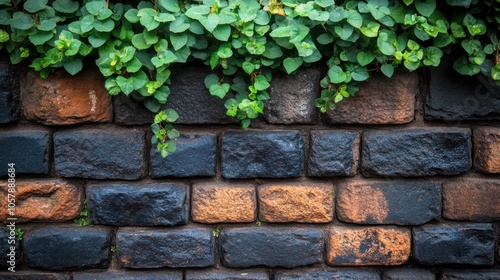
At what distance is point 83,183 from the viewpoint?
5.99 ft

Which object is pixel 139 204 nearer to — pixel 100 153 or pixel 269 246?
pixel 100 153

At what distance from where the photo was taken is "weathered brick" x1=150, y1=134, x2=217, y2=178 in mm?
1778

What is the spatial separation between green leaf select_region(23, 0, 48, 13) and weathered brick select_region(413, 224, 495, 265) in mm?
1462

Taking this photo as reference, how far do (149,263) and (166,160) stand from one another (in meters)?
0.37

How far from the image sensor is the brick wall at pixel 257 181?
1773 mm

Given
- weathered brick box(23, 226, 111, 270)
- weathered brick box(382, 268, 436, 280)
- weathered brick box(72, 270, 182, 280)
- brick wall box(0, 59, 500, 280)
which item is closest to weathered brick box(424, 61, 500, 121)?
brick wall box(0, 59, 500, 280)

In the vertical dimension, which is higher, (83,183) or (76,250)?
(83,183)

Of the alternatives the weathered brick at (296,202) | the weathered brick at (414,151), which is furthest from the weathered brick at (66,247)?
the weathered brick at (414,151)

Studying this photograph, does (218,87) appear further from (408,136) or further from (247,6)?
Answer: (408,136)

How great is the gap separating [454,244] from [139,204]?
1.11 m

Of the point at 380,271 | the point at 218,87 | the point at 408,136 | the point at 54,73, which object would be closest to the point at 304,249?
the point at 380,271

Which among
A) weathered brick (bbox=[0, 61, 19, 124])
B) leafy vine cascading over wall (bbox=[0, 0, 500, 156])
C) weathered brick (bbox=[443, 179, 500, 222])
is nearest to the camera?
leafy vine cascading over wall (bbox=[0, 0, 500, 156])

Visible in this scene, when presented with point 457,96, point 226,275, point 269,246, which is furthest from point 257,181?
point 457,96

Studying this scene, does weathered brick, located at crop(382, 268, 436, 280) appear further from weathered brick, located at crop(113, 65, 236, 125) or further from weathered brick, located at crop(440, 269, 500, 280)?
weathered brick, located at crop(113, 65, 236, 125)
